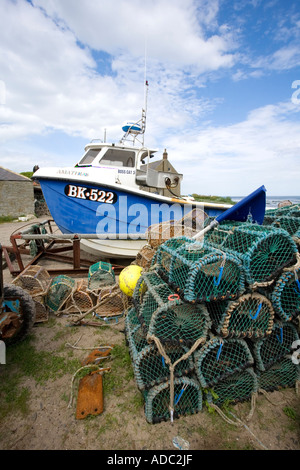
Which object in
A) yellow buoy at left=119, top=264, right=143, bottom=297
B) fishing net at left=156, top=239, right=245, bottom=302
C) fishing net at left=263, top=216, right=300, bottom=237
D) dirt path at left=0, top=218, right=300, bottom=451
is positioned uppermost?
fishing net at left=263, top=216, right=300, bottom=237

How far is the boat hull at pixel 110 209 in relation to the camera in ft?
19.7

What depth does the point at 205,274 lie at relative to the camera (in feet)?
7.70

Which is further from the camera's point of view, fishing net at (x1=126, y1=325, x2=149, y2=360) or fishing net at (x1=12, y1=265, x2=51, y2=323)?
fishing net at (x1=12, y1=265, x2=51, y2=323)

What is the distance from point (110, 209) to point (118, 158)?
6.20ft

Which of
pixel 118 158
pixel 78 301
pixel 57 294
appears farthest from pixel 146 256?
pixel 118 158

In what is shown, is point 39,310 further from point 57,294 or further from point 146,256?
point 146,256

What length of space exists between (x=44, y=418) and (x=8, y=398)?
51 centimetres

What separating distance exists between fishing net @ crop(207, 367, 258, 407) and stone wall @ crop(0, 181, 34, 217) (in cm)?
1934

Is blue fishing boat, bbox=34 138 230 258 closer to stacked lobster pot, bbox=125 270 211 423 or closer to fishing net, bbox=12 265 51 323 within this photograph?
fishing net, bbox=12 265 51 323

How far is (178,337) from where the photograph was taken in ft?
7.94

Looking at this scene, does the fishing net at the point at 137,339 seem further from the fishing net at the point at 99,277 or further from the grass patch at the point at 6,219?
the grass patch at the point at 6,219

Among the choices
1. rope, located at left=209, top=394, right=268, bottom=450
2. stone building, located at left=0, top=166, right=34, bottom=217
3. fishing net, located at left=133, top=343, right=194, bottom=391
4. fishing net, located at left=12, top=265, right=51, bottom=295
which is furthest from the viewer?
stone building, located at left=0, top=166, right=34, bottom=217

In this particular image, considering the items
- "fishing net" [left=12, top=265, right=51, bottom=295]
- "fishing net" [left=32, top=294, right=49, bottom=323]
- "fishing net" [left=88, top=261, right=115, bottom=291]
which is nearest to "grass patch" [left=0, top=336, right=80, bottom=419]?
"fishing net" [left=32, top=294, right=49, bottom=323]

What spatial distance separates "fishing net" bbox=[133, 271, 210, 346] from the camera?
2.25 meters
